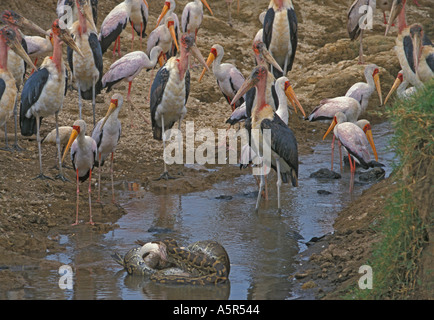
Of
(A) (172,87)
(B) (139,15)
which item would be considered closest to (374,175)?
(A) (172,87)

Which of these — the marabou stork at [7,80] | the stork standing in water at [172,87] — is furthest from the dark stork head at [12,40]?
the stork standing in water at [172,87]

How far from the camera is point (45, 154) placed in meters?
9.36

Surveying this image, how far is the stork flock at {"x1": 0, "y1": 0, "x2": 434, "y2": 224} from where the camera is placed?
25.4 ft

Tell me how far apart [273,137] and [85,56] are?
317 cm

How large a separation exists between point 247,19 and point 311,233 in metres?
9.49

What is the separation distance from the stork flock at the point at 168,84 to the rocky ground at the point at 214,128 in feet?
1.01

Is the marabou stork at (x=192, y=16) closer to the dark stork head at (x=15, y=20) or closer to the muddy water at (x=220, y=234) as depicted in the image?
the muddy water at (x=220, y=234)

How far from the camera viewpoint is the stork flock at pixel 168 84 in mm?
7746

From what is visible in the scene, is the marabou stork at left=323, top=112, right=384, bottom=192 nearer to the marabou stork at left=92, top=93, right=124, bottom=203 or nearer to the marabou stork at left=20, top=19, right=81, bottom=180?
the marabou stork at left=92, top=93, right=124, bottom=203

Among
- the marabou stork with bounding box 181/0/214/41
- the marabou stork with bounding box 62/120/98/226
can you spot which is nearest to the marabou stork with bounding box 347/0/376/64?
the marabou stork with bounding box 181/0/214/41

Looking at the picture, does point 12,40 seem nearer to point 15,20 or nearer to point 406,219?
point 15,20

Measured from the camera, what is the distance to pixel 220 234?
7.08 m

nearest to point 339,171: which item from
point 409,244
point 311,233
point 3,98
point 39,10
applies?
point 311,233
